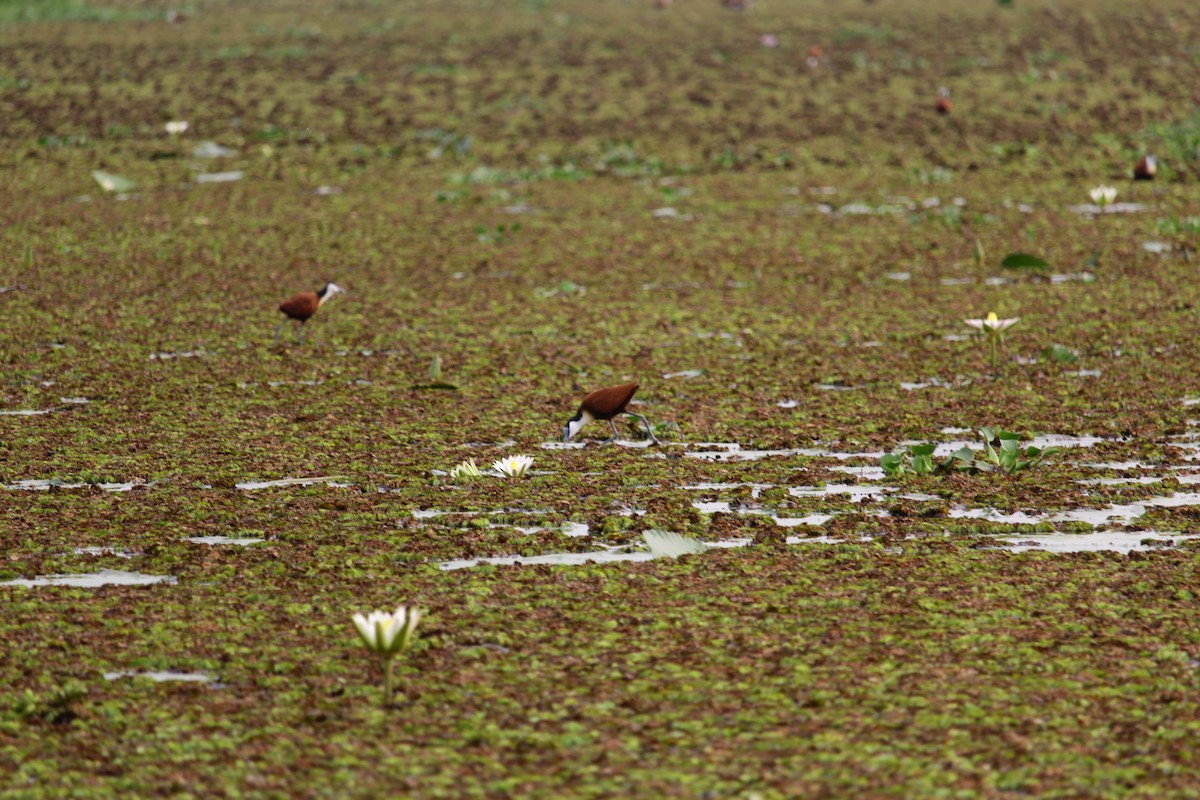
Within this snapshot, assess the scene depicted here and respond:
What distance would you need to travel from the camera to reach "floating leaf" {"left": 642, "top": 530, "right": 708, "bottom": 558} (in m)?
6.00

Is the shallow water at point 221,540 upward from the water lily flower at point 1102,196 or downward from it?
upward

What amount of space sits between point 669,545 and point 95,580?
6.79 ft

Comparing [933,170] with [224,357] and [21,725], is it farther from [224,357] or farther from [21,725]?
[21,725]

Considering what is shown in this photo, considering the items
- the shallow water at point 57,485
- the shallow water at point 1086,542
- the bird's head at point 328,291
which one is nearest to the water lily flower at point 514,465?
the shallow water at point 57,485

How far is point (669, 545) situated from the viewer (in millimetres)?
6031

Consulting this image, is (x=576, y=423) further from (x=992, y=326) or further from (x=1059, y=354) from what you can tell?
(x=1059, y=354)

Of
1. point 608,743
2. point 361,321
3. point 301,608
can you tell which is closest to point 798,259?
point 361,321

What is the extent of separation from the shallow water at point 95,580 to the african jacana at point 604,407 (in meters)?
2.40

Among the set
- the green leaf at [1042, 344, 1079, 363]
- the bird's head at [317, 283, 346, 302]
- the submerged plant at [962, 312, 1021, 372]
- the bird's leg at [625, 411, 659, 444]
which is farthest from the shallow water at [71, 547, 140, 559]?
the green leaf at [1042, 344, 1079, 363]

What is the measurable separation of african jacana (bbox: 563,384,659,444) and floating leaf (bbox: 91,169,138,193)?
9683 millimetres

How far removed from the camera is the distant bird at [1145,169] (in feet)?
50.1

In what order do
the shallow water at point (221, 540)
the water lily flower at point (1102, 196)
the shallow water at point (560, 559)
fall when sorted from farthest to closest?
the water lily flower at point (1102, 196) → the shallow water at point (221, 540) → the shallow water at point (560, 559)

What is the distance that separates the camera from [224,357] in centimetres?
953

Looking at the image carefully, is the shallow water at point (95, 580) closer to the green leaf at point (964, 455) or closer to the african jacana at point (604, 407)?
the african jacana at point (604, 407)
